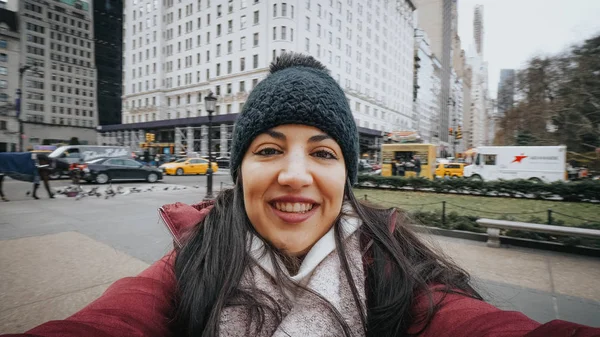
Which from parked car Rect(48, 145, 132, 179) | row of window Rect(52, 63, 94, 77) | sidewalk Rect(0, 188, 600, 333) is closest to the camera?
sidewalk Rect(0, 188, 600, 333)

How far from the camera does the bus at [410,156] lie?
20547 millimetres

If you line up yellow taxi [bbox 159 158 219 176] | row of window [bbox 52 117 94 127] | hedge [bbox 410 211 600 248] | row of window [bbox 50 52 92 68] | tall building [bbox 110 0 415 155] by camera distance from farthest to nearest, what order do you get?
1. row of window [bbox 52 117 94 127]
2. row of window [bbox 50 52 92 68]
3. tall building [bbox 110 0 415 155]
4. yellow taxi [bbox 159 158 219 176]
5. hedge [bbox 410 211 600 248]

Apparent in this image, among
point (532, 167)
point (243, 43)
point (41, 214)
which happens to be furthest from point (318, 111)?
point (243, 43)

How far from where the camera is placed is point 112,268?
417cm

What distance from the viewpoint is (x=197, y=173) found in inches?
968

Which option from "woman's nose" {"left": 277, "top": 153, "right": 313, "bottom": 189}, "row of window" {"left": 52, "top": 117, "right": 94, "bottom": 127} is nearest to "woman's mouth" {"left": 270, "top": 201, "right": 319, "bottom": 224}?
"woman's nose" {"left": 277, "top": 153, "right": 313, "bottom": 189}

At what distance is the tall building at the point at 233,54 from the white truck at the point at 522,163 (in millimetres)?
26252

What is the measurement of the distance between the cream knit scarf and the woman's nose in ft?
1.06

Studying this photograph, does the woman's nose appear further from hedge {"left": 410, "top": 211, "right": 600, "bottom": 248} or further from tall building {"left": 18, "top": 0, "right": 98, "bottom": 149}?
tall building {"left": 18, "top": 0, "right": 98, "bottom": 149}

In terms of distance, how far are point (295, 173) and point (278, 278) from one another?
0.48m

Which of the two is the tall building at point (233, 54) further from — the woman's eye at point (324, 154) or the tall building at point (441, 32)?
the tall building at point (441, 32)

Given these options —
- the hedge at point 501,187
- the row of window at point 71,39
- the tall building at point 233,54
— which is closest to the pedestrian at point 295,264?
the hedge at point 501,187

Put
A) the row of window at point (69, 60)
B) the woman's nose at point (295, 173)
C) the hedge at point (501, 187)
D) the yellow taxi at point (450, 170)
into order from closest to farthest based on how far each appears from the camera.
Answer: the woman's nose at point (295, 173) → the hedge at point (501, 187) → the yellow taxi at point (450, 170) → the row of window at point (69, 60)

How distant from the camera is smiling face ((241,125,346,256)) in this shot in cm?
137
